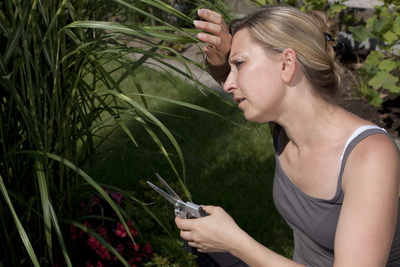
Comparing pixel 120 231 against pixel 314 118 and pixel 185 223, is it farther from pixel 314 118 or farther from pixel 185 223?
pixel 314 118

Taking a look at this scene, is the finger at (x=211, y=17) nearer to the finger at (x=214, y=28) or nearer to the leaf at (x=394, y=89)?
the finger at (x=214, y=28)

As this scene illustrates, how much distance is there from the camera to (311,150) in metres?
2.14

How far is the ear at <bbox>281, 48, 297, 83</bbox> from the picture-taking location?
75.7 inches

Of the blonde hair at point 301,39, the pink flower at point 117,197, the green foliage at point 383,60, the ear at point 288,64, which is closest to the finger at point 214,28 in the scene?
the blonde hair at point 301,39

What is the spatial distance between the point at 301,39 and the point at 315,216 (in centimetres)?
58

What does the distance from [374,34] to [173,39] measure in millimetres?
3097

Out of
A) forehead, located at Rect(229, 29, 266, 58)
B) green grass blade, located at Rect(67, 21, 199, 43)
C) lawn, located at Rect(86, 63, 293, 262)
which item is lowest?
lawn, located at Rect(86, 63, 293, 262)

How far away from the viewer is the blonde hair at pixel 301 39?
1.95 metres

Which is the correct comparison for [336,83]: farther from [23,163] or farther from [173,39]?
[23,163]

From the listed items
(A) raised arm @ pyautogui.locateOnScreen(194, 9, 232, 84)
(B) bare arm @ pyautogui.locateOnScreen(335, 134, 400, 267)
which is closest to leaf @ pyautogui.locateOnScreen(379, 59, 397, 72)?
(A) raised arm @ pyautogui.locateOnScreen(194, 9, 232, 84)

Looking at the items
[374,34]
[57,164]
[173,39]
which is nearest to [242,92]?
[173,39]

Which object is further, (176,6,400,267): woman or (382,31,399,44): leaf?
(382,31,399,44): leaf

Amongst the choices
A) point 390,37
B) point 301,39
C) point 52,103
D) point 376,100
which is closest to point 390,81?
point 376,100

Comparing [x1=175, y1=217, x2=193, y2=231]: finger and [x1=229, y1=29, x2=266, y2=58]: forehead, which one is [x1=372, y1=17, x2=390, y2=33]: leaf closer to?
[x1=229, y1=29, x2=266, y2=58]: forehead
